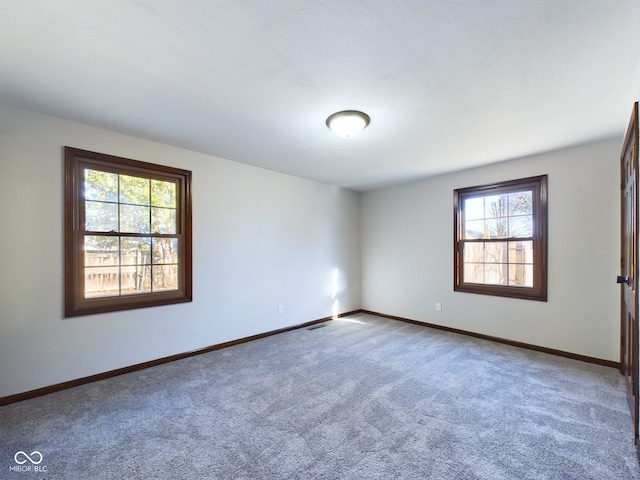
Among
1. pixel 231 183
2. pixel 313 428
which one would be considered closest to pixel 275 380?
pixel 313 428

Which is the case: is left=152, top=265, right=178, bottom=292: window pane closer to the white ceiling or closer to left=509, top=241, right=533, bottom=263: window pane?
the white ceiling

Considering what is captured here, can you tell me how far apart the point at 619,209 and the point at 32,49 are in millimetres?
5059

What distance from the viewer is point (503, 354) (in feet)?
11.1

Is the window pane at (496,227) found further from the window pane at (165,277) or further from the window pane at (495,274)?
the window pane at (165,277)

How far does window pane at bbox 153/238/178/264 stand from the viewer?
324 cm

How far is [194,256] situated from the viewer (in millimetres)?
3457

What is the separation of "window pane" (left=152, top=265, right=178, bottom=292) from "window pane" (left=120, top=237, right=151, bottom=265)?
0.50 feet

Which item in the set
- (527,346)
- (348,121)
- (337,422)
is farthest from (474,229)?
(337,422)

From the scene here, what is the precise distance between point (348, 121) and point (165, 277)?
104 inches

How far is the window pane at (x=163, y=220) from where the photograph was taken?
322 cm

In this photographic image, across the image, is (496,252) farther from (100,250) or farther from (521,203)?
(100,250)

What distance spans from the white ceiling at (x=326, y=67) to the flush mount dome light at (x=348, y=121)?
8 cm

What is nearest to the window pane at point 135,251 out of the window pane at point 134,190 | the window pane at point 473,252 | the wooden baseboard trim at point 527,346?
the window pane at point 134,190

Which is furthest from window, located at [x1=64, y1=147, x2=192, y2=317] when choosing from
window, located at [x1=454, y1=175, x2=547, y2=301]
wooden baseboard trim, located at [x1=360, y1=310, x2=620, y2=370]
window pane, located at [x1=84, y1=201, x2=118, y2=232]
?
window, located at [x1=454, y1=175, x2=547, y2=301]
